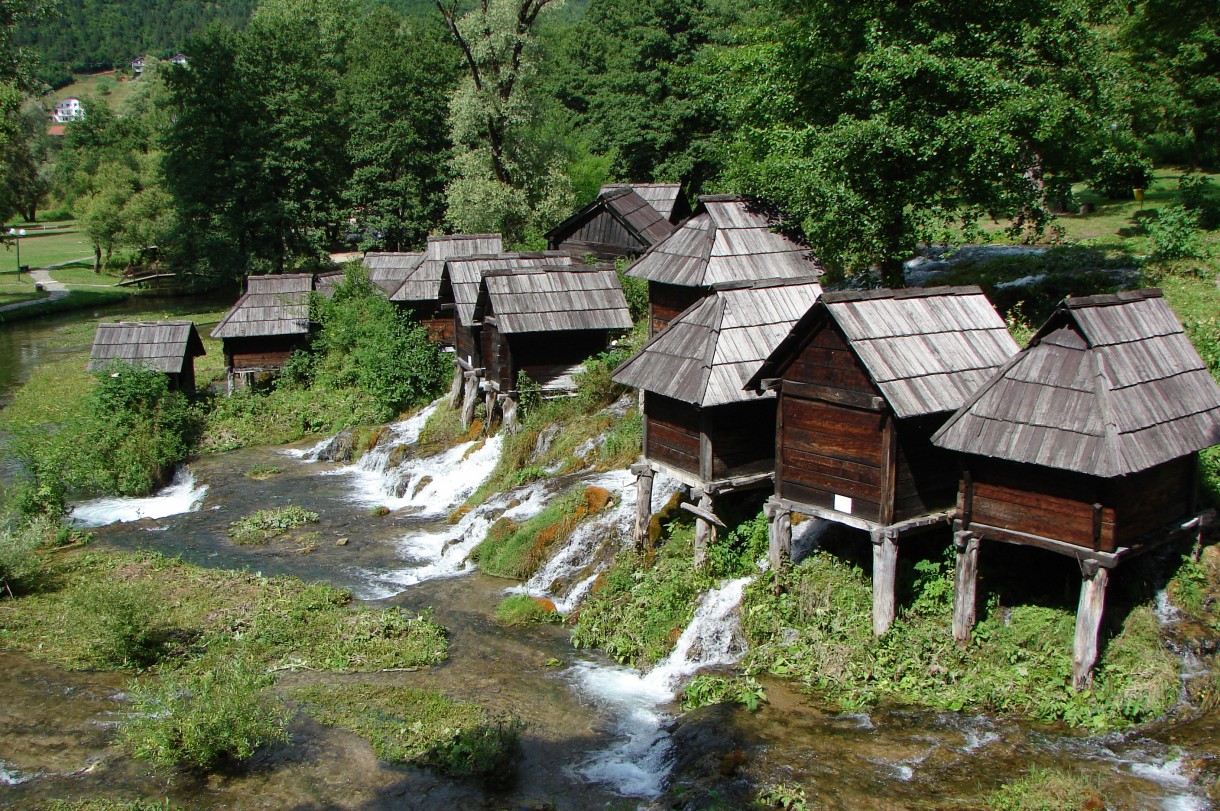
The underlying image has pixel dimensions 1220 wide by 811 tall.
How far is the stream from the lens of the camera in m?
11.5

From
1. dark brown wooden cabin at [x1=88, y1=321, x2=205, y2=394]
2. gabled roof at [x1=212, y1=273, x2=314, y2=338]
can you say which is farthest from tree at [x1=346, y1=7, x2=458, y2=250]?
dark brown wooden cabin at [x1=88, y1=321, x2=205, y2=394]

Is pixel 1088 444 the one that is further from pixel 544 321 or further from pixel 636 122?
pixel 636 122

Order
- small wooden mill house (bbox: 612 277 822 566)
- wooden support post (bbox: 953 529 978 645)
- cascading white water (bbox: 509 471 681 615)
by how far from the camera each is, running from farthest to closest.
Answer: cascading white water (bbox: 509 471 681 615) < small wooden mill house (bbox: 612 277 822 566) < wooden support post (bbox: 953 529 978 645)

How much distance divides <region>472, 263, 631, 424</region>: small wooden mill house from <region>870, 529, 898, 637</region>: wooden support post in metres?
13.5

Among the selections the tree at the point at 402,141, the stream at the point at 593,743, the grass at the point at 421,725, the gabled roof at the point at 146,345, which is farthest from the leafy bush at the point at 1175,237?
the tree at the point at 402,141

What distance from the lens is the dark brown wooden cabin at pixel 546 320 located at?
26109 mm

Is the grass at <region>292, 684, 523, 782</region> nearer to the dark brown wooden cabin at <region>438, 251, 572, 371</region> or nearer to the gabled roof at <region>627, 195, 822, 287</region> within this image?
the gabled roof at <region>627, 195, 822, 287</region>

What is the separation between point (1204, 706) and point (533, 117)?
33528mm

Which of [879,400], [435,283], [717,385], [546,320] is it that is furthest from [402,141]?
[879,400]

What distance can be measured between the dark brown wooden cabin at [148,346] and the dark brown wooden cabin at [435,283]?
22.2ft

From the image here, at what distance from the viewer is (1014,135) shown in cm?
1912

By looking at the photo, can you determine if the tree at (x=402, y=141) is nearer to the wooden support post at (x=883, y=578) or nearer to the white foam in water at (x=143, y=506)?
the white foam in water at (x=143, y=506)

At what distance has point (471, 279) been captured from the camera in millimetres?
29438

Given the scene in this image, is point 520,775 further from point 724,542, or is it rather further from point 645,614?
point 724,542
